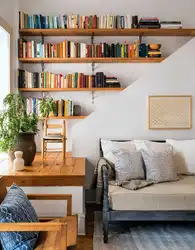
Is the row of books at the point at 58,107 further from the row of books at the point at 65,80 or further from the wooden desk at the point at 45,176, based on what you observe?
the wooden desk at the point at 45,176

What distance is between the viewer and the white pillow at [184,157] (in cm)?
443

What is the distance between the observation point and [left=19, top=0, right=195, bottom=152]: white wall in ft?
17.5

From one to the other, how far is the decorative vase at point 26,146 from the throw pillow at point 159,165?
4.46 ft

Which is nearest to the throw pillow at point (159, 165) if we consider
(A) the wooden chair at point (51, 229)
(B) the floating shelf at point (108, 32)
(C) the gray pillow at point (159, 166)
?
(C) the gray pillow at point (159, 166)

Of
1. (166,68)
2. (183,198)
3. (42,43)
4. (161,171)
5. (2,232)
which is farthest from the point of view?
(42,43)

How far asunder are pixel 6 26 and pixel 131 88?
191 cm

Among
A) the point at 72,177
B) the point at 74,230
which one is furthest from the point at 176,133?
the point at 74,230

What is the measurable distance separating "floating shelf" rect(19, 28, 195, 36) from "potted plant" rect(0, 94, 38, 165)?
1418 mm

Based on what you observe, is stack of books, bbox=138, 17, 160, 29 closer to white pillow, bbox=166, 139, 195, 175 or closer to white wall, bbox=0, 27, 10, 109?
white pillow, bbox=166, 139, 195, 175

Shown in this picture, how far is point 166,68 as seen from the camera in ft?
16.0

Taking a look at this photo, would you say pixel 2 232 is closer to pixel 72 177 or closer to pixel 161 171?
pixel 72 177

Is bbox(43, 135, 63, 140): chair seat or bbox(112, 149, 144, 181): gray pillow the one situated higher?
bbox(43, 135, 63, 140): chair seat

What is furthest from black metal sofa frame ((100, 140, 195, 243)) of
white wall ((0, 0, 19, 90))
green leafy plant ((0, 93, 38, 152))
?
white wall ((0, 0, 19, 90))

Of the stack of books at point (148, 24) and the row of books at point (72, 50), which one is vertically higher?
the stack of books at point (148, 24)
